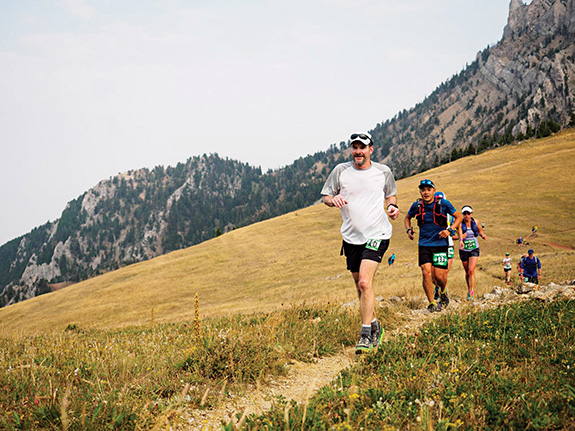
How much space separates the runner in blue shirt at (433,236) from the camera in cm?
925

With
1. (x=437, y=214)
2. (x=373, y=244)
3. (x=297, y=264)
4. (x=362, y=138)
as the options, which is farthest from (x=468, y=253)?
(x=297, y=264)

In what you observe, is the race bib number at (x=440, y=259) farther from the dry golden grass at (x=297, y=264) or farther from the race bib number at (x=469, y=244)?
the dry golden grass at (x=297, y=264)

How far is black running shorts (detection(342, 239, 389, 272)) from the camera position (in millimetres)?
5914

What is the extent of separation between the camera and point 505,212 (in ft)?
136

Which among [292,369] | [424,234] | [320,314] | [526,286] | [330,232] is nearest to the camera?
[292,369]

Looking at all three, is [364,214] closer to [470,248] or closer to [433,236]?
[433,236]

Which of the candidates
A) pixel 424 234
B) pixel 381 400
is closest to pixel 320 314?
pixel 424 234

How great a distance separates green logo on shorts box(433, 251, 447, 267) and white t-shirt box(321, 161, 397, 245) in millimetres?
3763

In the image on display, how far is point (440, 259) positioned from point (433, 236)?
1.86ft

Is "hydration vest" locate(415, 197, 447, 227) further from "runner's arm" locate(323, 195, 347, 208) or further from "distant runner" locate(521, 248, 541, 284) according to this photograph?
"distant runner" locate(521, 248, 541, 284)

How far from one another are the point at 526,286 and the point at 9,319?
51426mm

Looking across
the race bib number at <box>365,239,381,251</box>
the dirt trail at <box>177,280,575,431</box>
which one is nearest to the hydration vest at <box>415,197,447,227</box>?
the dirt trail at <box>177,280,575,431</box>

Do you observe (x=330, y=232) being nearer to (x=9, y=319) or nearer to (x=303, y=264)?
(x=303, y=264)

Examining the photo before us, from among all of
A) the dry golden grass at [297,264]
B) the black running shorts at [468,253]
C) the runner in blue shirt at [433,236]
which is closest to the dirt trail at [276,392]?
the runner in blue shirt at [433,236]
